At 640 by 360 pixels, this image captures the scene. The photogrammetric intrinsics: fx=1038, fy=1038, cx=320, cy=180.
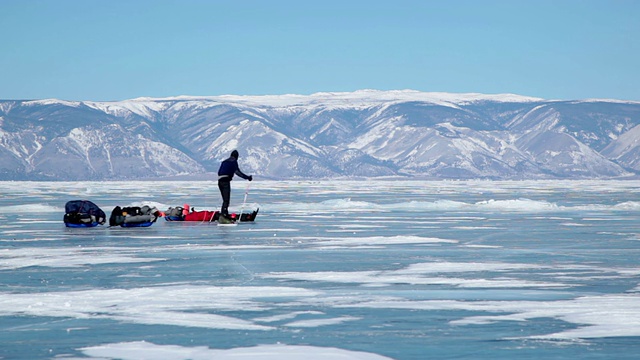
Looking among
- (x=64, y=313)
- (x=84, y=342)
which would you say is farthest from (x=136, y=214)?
(x=84, y=342)

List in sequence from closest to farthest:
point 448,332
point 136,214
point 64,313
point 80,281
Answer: point 448,332 → point 64,313 → point 80,281 → point 136,214

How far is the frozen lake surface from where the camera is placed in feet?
29.7

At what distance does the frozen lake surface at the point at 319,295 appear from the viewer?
9.04m

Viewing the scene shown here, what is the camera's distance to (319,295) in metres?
12.3

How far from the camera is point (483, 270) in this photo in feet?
49.7

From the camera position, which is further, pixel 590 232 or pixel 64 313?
pixel 590 232

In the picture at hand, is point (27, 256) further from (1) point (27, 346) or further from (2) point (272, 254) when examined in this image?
(1) point (27, 346)

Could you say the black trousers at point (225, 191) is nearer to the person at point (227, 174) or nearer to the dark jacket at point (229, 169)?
the person at point (227, 174)

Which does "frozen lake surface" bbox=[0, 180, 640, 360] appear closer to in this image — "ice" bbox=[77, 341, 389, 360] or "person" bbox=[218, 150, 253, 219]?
"ice" bbox=[77, 341, 389, 360]

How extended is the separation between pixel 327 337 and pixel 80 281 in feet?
17.6

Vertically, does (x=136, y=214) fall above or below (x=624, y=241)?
below

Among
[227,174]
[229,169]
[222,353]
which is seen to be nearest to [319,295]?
[222,353]

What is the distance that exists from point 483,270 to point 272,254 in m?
4.29

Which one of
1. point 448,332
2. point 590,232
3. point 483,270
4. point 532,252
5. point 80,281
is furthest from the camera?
point 590,232
